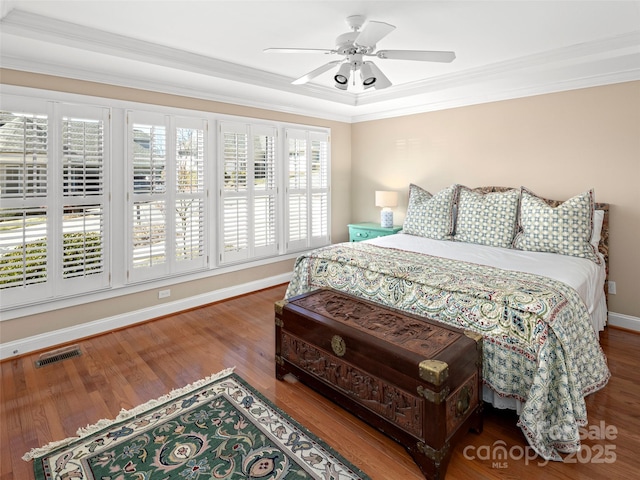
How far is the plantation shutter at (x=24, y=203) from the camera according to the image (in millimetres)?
2812

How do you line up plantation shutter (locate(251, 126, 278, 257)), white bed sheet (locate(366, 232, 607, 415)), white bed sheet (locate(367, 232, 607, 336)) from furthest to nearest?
plantation shutter (locate(251, 126, 278, 257)), white bed sheet (locate(367, 232, 607, 336)), white bed sheet (locate(366, 232, 607, 415))

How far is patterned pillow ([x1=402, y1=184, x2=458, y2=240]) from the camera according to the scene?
12.8ft

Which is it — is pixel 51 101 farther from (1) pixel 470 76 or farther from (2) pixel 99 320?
(1) pixel 470 76

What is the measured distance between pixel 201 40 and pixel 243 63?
0.61 meters

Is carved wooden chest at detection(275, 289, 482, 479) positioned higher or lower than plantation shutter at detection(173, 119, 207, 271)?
lower

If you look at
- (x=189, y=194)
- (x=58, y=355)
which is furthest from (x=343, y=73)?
(x=58, y=355)

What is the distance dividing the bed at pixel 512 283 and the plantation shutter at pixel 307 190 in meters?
1.50

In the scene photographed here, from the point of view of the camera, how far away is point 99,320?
135 inches

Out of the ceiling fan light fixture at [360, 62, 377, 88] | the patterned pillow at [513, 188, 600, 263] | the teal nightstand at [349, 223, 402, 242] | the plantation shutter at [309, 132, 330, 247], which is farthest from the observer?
the plantation shutter at [309, 132, 330, 247]

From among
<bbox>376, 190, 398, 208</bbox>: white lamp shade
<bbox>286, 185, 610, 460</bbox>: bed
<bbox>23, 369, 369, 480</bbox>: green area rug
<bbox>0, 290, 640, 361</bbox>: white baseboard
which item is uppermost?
<bbox>376, 190, 398, 208</bbox>: white lamp shade

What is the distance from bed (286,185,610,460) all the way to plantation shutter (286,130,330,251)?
1503mm

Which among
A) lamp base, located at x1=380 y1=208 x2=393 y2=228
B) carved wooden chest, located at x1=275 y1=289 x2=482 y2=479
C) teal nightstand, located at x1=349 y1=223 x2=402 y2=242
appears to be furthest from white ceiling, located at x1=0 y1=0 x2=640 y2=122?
carved wooden chest, located at x1=275 y1=289 x2=482 y2=479

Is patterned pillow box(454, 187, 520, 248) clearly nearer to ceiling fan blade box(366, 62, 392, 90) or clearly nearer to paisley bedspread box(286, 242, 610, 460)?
paisley bedspread box(286, 242, 610, 460)

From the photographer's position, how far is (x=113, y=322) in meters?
3.50
